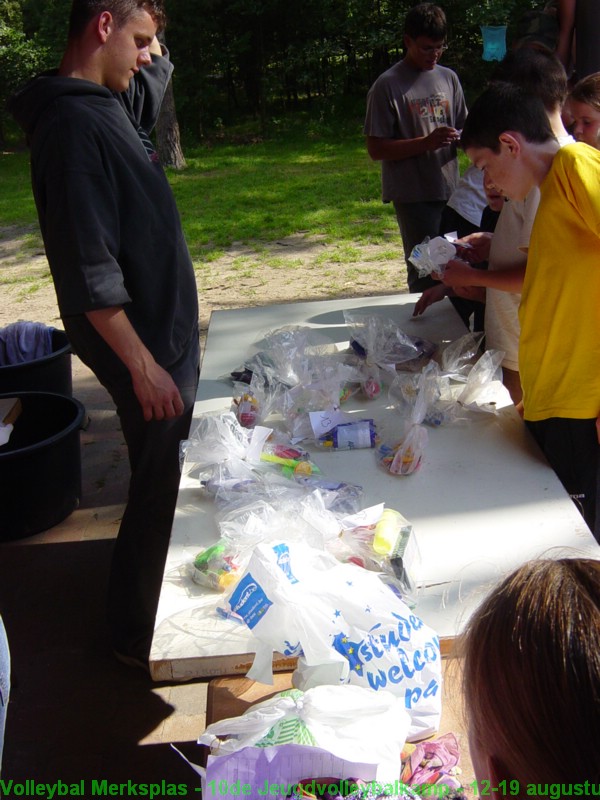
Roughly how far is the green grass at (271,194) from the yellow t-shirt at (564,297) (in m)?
5.09

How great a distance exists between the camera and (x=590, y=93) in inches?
92.0

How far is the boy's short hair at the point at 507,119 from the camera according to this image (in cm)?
187

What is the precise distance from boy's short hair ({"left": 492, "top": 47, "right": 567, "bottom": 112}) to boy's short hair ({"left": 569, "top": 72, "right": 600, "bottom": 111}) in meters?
0.04

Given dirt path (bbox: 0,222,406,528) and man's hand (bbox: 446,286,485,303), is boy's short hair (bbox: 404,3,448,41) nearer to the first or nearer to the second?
man's hand (bbox: 446,286,485,303)

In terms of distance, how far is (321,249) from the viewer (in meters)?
6.84

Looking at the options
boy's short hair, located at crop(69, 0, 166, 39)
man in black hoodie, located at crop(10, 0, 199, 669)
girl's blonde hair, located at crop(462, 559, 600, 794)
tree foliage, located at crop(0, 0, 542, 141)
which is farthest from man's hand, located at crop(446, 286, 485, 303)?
tree foliage, located at crop(0, 0, 542, 141)

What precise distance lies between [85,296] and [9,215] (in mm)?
8212

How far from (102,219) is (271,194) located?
7.29m

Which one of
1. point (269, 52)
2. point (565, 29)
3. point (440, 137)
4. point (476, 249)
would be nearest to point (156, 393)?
point (476, 249)

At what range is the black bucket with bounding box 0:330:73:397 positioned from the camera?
3557 mm

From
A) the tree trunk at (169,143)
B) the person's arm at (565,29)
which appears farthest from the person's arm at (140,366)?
the tree trunk at (169,143)

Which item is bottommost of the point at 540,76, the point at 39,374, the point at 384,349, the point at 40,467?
the point at 40,467

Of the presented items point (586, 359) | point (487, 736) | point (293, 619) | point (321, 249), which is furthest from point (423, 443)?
point (321, 249)

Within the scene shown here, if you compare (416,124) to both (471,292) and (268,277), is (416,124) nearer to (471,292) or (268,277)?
(471,292)
